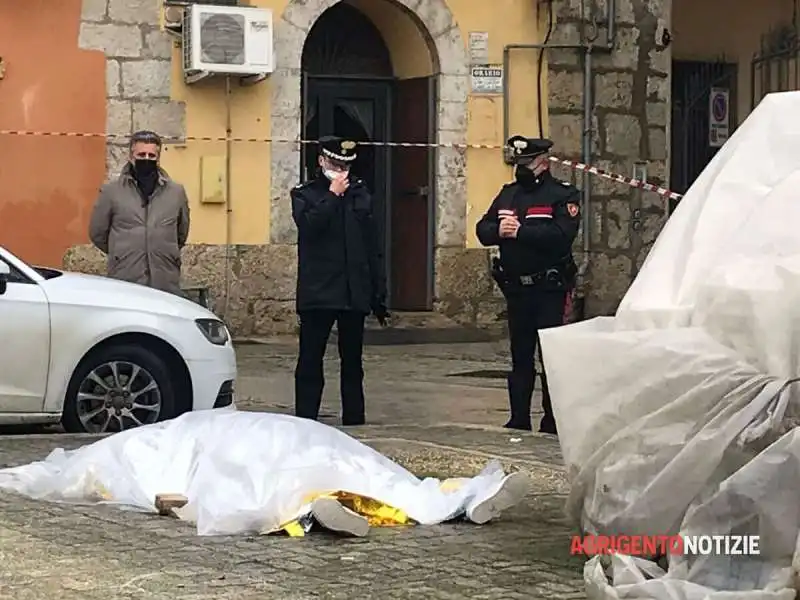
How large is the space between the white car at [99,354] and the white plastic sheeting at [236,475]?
5.63 ft

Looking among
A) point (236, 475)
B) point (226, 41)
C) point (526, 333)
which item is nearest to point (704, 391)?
point (236, 475)

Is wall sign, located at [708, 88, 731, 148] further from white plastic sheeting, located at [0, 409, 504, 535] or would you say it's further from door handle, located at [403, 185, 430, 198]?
white plastic sheeting, located at [0, 409, 504, 535]

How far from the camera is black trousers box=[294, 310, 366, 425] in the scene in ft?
30.8

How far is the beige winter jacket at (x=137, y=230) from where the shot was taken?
1025 cm

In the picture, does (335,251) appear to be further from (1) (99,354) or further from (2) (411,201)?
(2) (411,201)

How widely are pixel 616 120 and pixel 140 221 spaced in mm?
7042

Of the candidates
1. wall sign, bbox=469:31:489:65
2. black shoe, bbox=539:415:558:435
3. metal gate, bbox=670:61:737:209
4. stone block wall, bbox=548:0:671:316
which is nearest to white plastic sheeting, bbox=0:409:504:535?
black shoe, bbox=539:415:558:435

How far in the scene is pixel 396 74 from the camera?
52.7 ft

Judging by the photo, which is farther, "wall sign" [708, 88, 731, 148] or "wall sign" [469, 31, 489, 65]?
"wall sign" [708, 88, 731, 148]

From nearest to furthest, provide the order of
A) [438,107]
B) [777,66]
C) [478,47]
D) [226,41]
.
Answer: [226,41]
[438,107]
[478,47]
[777,66]

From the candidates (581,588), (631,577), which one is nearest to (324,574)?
(581,588)

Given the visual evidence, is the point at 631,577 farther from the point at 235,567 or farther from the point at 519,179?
the point at 519,179

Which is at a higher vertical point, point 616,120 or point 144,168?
point 616,120

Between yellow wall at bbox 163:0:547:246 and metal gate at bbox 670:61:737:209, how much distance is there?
2.52 metres
